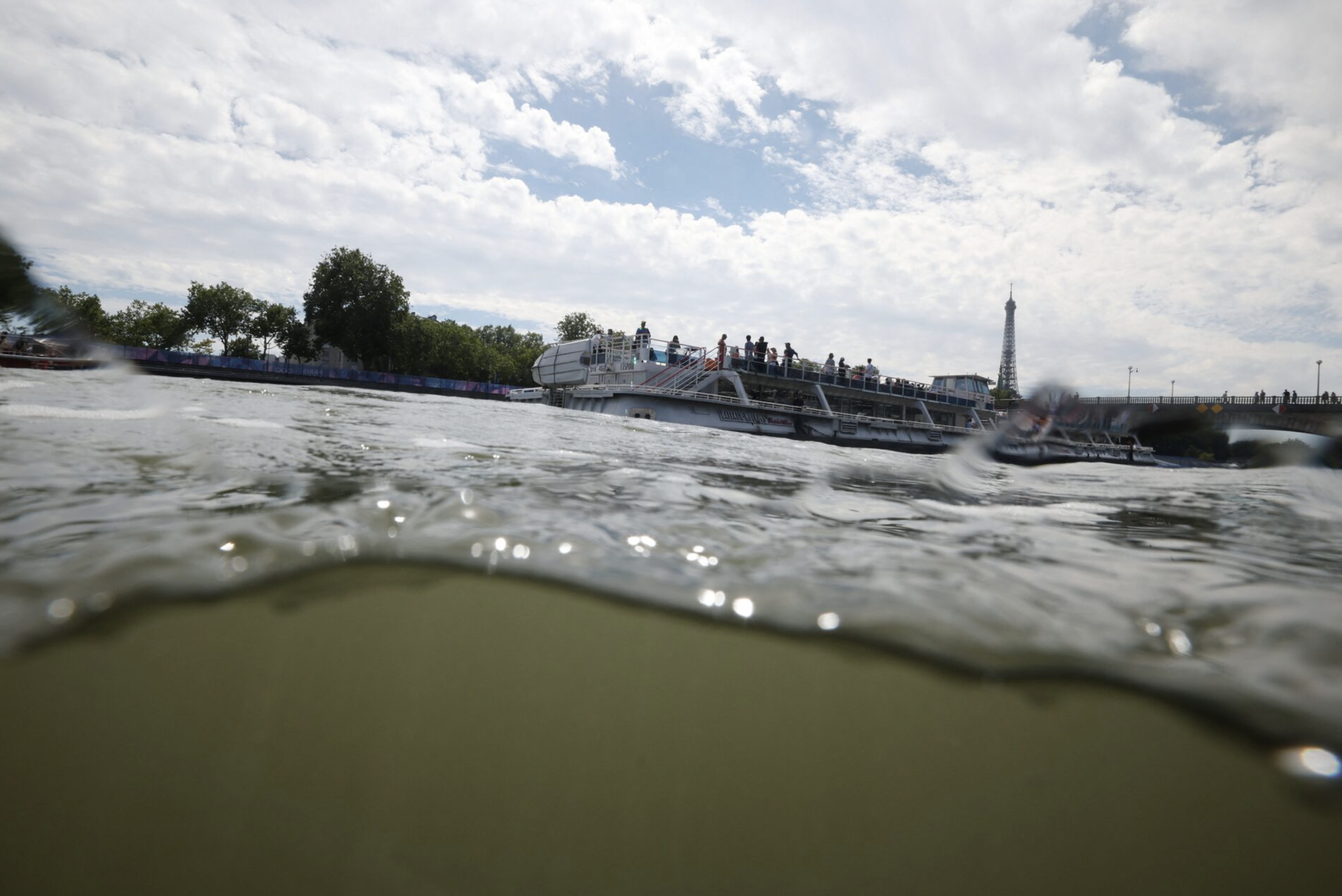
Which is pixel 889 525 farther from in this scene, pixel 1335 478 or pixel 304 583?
pixel 1335 478

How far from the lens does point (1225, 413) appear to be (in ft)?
120

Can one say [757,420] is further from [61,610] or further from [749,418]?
[61,610]

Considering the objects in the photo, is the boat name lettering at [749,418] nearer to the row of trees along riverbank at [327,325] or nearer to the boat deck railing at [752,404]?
the boat deck railing at [752,404]

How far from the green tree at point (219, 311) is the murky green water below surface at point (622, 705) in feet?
175

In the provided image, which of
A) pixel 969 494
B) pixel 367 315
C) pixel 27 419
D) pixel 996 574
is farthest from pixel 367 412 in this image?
pixel 367 315

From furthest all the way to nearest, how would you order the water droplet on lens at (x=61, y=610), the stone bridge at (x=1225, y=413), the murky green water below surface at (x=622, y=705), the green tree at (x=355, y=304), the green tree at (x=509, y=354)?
the green tree at (x=509, y=354)
the green tree at (x=355, y=304)
the stone bridge at (x=1225, y=413)
the water droplet on lens at (x=61, y=610)
the murky green water below surface at (x=622, y=705)

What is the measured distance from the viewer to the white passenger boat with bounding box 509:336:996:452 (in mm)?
18359

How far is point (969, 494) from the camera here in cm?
405

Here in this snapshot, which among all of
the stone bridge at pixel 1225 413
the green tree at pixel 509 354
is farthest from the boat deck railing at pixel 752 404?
the green tree at pixel 509 354

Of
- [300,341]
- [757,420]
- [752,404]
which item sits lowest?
[757,420]

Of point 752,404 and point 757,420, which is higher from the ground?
point 752,404

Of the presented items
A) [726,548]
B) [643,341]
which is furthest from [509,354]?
[726,548]

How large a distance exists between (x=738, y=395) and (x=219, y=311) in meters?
42.6

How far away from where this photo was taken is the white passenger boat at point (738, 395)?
1836 cm
